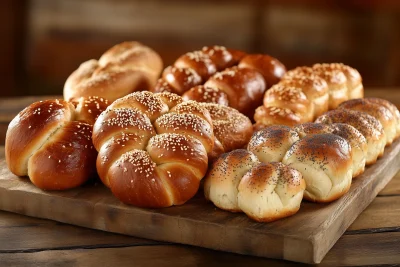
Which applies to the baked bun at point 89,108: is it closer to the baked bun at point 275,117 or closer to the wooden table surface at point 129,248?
the wooden table surface at point 129,248

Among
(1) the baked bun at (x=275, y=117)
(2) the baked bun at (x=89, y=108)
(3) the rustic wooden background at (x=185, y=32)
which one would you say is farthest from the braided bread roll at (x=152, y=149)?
(3) the rustic wooden background at (x=185, y=32)

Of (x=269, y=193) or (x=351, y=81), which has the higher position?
(x=269, y=193)

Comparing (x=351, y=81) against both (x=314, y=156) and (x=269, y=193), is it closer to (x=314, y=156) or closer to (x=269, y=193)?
(x=314, y=156)

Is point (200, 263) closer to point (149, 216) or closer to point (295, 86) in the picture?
point (149, 216)

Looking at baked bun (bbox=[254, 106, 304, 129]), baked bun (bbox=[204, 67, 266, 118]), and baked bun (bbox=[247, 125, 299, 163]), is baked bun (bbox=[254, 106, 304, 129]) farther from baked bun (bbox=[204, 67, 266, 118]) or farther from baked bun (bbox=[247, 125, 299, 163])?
baked bun (bbox=[247, 125, 299, 163])

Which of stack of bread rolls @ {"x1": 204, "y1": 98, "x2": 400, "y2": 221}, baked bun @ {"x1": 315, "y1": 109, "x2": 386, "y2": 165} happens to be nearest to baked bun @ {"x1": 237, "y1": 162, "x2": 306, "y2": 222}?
stack of bread rolls @ {"x1": 204, "y1": 98, "x2": 400, "y2": 221}

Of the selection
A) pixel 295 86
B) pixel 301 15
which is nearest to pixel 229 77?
pixel 295 86

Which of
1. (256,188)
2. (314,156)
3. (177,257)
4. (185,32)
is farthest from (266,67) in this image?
(185,32)
